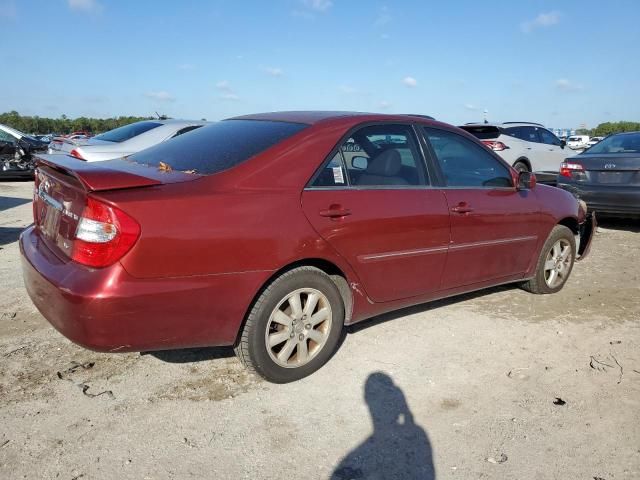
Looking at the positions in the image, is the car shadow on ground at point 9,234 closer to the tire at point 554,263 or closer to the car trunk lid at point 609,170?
the tire at point 554,263

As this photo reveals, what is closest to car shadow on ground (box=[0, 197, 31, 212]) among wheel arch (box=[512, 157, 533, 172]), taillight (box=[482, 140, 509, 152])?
taillight (box=[482, 140, 509, 152])

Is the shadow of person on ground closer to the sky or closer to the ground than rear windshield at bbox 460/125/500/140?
closer to the ground

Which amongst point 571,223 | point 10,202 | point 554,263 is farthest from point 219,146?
point 10,202

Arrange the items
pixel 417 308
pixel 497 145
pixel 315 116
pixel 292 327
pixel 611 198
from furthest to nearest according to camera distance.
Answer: pixel 497 145
pixel 611 198
pixel 417 308
pixel 315 116
pixel 292 327

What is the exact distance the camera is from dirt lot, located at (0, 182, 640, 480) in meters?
2.49

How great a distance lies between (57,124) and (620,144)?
7247 cm

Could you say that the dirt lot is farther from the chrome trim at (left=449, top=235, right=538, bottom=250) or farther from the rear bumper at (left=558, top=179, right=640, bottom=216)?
the rear bumper at (left=558, top=179, right=640, bottom=216)

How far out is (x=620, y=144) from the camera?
8.21 meters

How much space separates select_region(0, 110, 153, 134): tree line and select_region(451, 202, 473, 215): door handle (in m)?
64.7

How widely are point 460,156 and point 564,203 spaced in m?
1.47

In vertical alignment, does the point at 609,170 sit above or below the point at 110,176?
above

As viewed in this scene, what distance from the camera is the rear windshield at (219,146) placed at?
3158mm

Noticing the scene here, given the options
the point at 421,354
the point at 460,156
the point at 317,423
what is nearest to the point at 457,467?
the point at 317,423

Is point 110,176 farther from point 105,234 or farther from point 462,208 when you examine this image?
point 462,208
